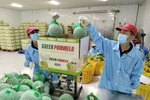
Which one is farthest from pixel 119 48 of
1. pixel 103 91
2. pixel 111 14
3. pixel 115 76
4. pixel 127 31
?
pixel 111 14

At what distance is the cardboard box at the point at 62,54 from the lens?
2.63ft

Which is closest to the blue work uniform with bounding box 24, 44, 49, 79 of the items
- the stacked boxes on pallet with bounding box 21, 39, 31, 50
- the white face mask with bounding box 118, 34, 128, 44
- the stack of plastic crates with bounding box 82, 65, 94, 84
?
the white face mask with bounding box 118, 34, 128, 44

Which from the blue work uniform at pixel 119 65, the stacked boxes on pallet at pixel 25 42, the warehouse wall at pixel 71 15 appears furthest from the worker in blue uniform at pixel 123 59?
the warehouse wall at pixel 71 15

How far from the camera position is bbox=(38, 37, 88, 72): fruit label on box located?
80 cm

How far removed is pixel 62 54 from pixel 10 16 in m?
8.78

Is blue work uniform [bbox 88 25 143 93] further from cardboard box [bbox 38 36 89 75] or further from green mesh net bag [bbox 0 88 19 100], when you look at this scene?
green mesh net bag [bbox 0 88 19 100]

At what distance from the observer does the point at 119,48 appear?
4.47 feet

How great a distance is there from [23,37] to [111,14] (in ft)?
17.5

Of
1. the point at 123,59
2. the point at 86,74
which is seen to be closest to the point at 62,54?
the point at 123,59

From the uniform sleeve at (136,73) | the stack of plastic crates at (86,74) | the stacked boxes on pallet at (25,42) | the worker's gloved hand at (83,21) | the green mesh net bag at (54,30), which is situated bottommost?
the stack of plastic crates at (86,74)

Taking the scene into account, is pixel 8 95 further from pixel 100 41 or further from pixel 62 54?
pixel 100 41

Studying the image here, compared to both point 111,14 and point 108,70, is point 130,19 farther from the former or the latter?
point 108,70

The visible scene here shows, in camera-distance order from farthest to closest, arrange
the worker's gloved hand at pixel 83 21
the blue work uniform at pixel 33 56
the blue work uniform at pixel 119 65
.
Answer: the blue work uniform at pixel 33 56
the blue work uniform at pixel 119 65
the worker's gloved hand at pixel 83 21

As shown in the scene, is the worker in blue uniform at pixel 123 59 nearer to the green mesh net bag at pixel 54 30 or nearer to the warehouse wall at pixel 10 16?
the green mesh net bag at pixel 54 30
